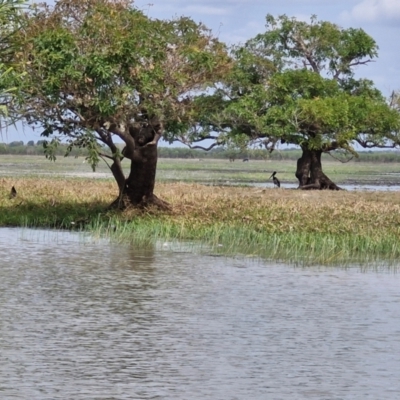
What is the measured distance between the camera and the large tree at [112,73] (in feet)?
90.7

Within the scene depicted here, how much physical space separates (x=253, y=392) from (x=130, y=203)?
63.9ft

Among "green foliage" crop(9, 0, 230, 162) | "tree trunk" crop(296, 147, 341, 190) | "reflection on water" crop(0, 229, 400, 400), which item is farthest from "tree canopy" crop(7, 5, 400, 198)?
"tree trunk" crop(296, 147, 341, 190)

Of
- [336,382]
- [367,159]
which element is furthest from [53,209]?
[367,159]

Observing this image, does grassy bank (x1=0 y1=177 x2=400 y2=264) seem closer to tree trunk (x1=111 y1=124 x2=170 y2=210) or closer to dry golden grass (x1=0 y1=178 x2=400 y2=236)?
dry golden grass (x1=0 y1=178 x2=400 y2=236)

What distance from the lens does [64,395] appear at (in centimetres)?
1149

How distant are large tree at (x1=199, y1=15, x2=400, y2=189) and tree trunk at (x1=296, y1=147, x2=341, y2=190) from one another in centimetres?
4

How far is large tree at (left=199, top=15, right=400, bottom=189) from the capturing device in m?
47.3

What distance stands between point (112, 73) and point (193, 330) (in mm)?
13614

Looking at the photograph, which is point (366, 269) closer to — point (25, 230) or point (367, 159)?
point (25, 230)

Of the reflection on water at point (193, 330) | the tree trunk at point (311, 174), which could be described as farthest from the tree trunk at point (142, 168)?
the tree trunk at point (311, 174)

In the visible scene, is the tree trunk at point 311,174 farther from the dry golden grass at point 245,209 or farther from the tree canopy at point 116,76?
the tree canopy at point 116,76

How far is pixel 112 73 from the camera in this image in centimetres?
2803

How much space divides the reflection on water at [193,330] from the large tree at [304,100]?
77.8 ft

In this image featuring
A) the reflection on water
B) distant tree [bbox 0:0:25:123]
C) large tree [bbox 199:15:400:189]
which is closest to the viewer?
the reflection on water
